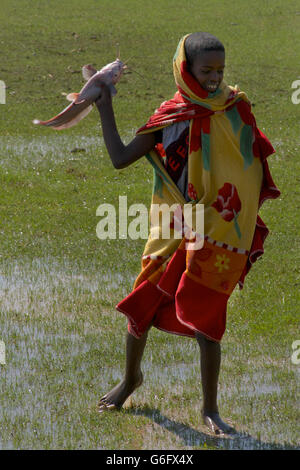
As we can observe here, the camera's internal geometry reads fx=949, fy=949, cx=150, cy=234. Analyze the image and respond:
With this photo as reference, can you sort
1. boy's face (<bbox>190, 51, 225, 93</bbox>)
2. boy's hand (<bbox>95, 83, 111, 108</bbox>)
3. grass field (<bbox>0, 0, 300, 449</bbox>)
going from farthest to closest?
1. grass field (<bbox>0, 0, 300, 449</bbox>)
2. boy's hand (<bbox>95, 83, 111, 108</bbox>)
3. boy's face (<bbox>190, 51, 225, 93</bbox>)

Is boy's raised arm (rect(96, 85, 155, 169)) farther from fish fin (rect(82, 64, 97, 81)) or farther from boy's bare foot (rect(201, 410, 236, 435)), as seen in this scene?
boy's bare foot (rect(201, 410, 236, 435))

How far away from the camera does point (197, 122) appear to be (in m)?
5.12

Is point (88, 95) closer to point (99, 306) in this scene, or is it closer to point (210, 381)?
point (210, 381)

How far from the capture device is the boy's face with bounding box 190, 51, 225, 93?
5039mm

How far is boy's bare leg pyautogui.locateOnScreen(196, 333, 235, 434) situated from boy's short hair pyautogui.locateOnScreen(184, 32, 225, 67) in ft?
4.99

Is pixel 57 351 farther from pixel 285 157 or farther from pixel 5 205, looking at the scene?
pixel 285 157

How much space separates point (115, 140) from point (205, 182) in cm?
57

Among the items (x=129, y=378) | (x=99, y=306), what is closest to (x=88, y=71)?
A: (x=129, y=378)

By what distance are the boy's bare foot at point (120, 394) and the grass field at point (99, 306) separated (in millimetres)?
66

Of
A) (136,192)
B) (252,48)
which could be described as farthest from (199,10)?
(136,192)

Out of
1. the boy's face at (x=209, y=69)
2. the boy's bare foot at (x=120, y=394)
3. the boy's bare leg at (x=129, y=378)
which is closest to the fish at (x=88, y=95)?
the boy's face at (x=209, y=69)

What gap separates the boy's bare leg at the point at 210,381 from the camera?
5234 millimetres

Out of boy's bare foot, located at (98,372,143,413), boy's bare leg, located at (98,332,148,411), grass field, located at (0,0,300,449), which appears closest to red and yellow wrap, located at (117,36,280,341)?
boy's bare leg, located at (98,332,148,411)

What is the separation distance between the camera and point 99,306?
7.83 metres
